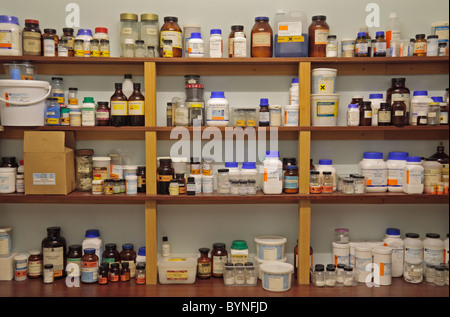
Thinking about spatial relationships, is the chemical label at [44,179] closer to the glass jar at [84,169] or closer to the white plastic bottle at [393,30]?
the glass jar at [84,169]

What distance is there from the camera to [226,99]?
9.18 feet

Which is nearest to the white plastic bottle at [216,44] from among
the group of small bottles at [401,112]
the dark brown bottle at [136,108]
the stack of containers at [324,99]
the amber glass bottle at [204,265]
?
the dark brown bottle at [136,108]

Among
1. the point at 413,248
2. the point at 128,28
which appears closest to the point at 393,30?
the point at 413,248

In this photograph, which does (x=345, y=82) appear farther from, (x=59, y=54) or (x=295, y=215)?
(x=59, y=54)

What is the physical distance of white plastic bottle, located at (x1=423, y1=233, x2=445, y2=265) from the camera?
2650 mm

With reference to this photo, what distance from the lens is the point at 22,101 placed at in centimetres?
253

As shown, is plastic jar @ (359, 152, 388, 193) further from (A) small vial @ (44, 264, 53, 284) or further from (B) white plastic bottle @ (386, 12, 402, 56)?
(A) small vial @ (44, 264, 53, 284)

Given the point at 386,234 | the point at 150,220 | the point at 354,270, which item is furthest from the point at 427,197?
the point at 150,220

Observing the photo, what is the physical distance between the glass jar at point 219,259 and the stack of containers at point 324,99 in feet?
3.14

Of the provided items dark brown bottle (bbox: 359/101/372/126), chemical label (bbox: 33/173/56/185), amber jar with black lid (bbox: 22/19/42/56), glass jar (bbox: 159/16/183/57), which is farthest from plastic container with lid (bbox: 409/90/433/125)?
amber jar with black lid (bbox: 22/19/42/56)

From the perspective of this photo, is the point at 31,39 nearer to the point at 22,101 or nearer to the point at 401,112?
the point at 22,101

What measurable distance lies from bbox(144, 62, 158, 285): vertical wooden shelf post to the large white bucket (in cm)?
58

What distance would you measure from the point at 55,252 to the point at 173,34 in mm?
1495
